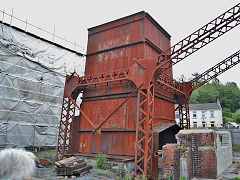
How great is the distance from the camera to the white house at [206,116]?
1766 inches

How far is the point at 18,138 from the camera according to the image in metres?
16.4

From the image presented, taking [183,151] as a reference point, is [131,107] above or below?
above

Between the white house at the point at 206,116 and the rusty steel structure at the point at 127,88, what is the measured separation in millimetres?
32717

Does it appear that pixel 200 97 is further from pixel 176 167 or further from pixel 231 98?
pixel 176 167

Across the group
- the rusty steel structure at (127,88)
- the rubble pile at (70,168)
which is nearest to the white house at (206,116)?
the rusty steel structure at (127,88)

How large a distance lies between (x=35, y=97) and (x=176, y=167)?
14.6 metres

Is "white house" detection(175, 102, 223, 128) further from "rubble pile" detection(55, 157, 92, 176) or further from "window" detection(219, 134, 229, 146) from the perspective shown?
"rubble pile" detection(55, 157, 92, 176)

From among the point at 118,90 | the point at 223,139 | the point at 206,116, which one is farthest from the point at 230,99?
the point at 118,90

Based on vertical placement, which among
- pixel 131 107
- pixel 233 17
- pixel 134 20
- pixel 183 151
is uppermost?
pixel 134 20

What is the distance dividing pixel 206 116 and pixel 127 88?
3838 centimetres

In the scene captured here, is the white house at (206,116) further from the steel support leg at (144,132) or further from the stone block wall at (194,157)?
the stone block wall at (194,157)

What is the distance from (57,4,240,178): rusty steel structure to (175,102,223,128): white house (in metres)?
32.7

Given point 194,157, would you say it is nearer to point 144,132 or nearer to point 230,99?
point 144,132

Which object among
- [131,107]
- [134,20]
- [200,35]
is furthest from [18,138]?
[200,35]
